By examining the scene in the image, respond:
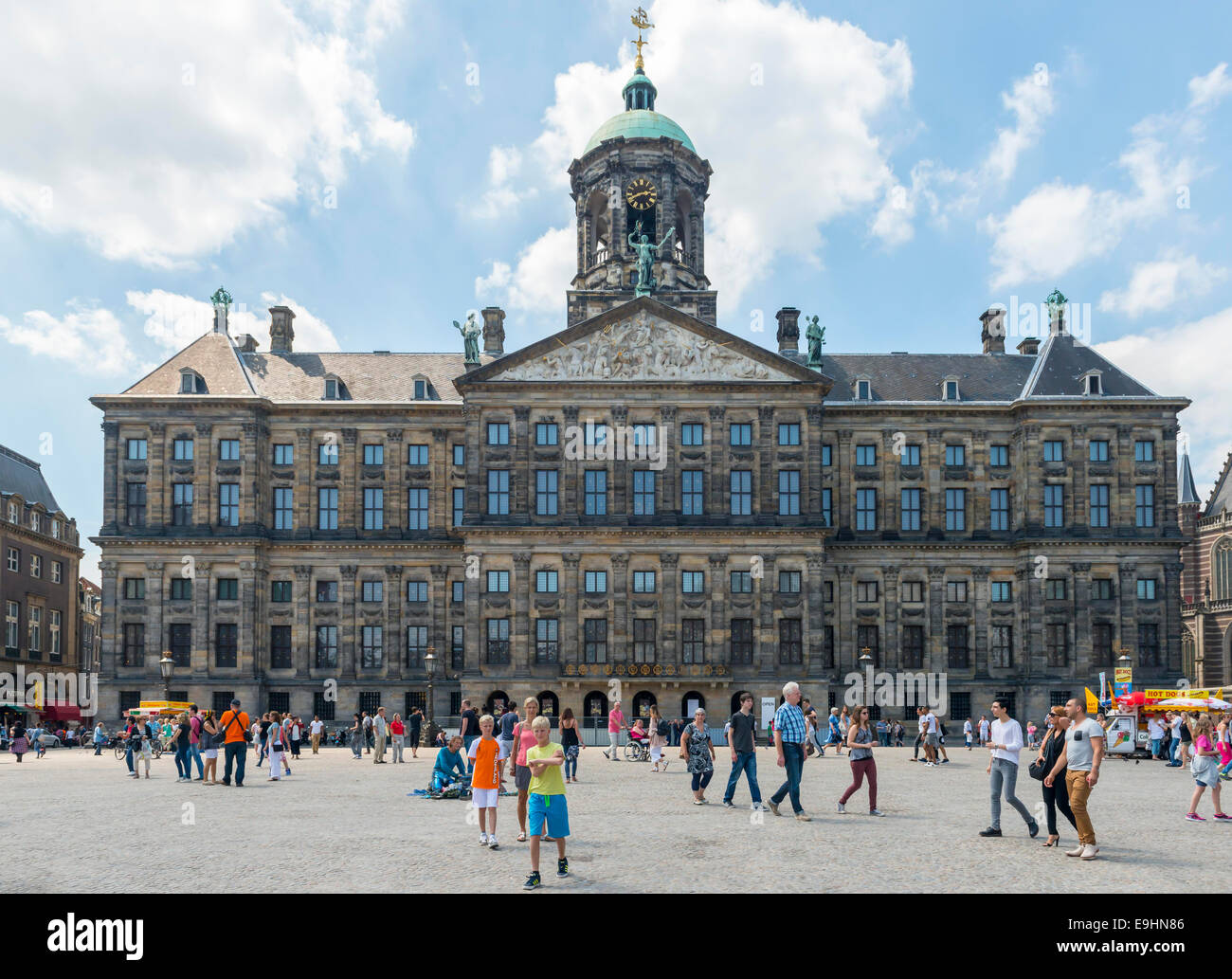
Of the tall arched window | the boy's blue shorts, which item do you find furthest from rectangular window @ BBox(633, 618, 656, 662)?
the boy's blue shorts

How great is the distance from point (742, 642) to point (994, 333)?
92.8ft

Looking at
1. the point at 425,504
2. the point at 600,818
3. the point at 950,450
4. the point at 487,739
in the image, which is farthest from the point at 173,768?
the point at 950,450

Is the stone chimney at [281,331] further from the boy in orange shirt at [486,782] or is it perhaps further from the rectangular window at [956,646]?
the boy in orange shirt at [486,782]

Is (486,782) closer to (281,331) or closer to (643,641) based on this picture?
(643,641)

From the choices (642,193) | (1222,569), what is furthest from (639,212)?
(1222,569)

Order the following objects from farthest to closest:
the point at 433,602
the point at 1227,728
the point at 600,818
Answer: the point at 433,602 → the point at 1227,728 → the point at 600,818

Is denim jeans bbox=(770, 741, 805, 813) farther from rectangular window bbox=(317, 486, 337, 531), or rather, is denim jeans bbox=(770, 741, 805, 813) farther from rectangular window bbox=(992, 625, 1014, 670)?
rectangular window bbox=(317, 486, 337, 531)

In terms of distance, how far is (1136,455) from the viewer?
66.8 meters

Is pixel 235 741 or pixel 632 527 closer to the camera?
pixel 235 741

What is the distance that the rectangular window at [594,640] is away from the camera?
205 ft

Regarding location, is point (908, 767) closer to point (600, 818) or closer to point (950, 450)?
point (600, 818)

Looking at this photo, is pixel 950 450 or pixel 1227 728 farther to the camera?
pixel 950 450

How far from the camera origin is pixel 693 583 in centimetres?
6309

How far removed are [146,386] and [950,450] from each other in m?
46.2
